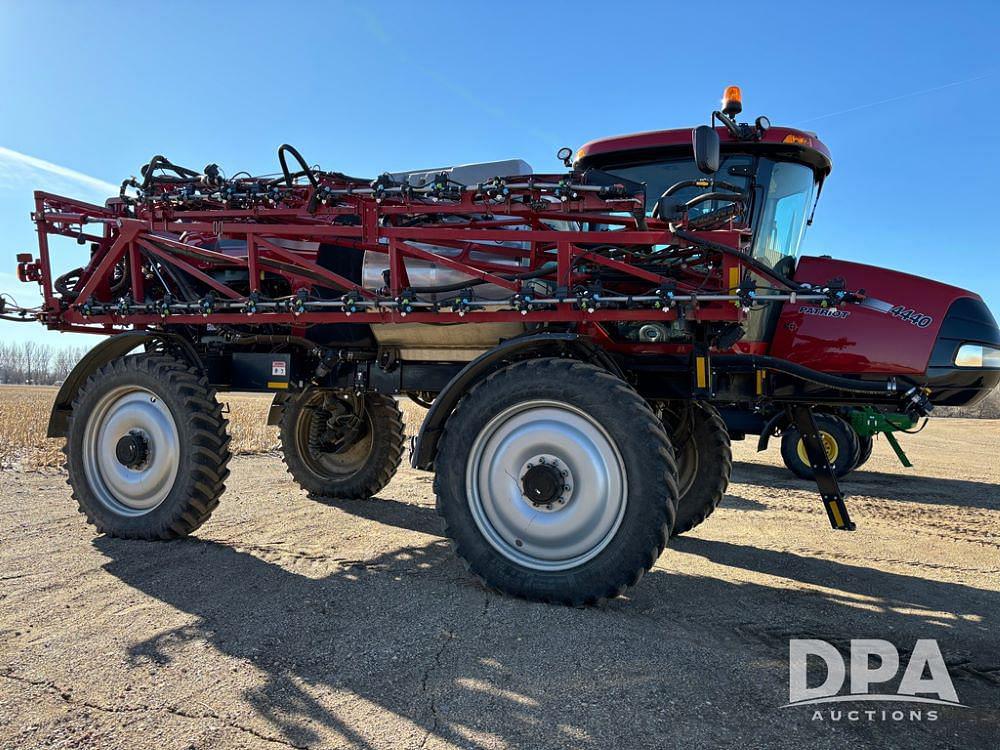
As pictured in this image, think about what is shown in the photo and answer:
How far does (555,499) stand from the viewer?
11.9 ft

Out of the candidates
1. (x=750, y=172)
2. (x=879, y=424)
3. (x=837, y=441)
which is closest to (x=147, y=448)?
(x=750, y=172)

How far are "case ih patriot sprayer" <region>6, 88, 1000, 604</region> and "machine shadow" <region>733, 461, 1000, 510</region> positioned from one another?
Answer: 13.9 ft

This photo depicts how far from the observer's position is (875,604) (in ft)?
12.5

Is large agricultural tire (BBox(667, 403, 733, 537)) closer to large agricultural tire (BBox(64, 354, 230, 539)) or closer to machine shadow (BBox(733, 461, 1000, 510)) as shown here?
large agricultural tire (BBox(64, 354, 230, 539))

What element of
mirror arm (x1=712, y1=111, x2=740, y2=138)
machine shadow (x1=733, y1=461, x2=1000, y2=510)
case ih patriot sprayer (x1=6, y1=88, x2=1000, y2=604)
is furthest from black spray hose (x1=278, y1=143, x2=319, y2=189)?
machine shadow (x1=733, y1=461, x2=1000, y2=510)

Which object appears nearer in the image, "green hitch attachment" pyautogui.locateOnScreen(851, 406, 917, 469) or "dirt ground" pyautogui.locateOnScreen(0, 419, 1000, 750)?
"dirt ground" pyautogui.locateOnScreen(0, 419, 1000, 750)

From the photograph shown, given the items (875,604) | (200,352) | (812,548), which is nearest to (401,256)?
(200,352)

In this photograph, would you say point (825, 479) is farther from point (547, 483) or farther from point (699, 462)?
point (547, 483)

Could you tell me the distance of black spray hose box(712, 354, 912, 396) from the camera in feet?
13.3

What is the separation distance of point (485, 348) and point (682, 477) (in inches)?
74.4

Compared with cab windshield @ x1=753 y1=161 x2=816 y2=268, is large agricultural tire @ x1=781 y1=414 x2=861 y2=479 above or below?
below

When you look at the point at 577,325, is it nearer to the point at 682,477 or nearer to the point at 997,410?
the point at 682,477

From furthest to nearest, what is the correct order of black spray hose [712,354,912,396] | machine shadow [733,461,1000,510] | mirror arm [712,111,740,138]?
machine shadow [733,461,1000,510]
mirror arm [712,111,740,138]
black spray hose [712,354,912,396]

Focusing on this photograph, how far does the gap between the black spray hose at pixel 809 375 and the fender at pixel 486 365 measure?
792 millimetres
